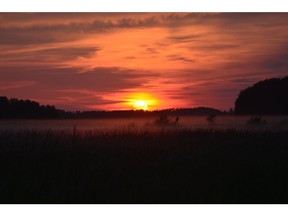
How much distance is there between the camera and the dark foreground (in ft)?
23.7

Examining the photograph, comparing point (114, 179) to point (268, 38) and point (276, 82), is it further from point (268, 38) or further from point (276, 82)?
point (276, 82)

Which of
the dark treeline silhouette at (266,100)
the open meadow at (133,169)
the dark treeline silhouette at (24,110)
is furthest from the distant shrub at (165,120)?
the open meadow at (133,169)

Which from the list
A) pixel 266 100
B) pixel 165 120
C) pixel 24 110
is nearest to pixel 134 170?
pixel 24 110

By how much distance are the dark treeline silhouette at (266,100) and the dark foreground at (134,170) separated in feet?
5.99

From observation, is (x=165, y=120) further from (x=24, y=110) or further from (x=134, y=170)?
(x=134, y=170)

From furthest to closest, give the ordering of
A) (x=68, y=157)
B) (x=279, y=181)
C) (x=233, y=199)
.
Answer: (x=68, y=157), (x=279, y=181), (x=233, y=199)

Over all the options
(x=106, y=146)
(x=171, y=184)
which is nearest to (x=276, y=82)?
(x=106, y=146)

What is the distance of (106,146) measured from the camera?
30.6ft

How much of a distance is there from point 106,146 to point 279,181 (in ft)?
9.86

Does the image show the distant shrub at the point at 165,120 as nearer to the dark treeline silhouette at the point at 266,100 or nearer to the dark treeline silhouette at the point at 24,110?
the dark treeline silhouette at the point at 266,100

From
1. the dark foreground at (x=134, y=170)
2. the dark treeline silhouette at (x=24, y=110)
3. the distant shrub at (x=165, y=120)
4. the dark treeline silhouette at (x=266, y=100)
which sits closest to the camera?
the dark foreground at (x=134, y=170)

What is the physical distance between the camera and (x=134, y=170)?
8.08m

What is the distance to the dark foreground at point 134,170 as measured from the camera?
7.23 metres

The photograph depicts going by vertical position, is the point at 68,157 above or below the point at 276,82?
below
